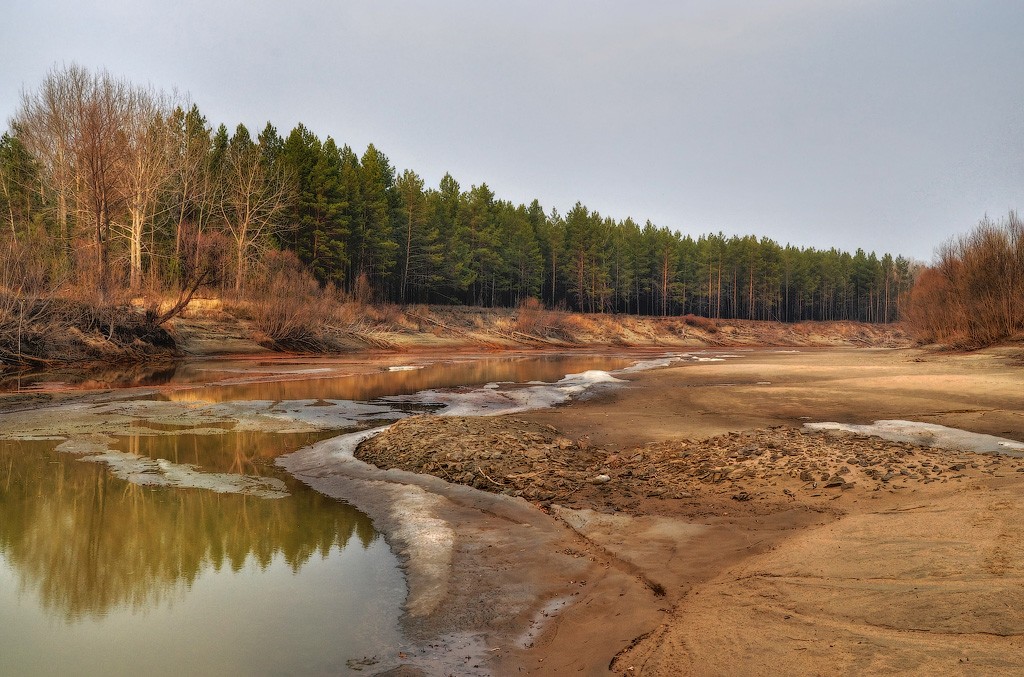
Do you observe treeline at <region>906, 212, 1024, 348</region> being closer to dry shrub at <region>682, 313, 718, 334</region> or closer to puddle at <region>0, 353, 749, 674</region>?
puddle at <region>0, 353, 749, 674</region>

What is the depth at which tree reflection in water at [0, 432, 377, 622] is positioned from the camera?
5934 millimetres

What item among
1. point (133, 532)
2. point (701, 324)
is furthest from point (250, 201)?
point (701, 324)

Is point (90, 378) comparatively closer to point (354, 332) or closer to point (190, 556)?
point (190, 556)

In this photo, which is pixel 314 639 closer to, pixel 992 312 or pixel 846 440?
pixel 846 440

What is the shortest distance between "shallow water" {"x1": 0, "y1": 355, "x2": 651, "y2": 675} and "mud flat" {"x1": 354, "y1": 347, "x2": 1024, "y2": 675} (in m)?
0.94

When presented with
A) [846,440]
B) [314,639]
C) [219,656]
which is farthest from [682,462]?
[219,656]

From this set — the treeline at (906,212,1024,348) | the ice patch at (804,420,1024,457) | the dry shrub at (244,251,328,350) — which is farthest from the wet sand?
the dry shrub at (244,251,328,350)

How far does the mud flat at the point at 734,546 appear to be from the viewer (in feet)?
12.7

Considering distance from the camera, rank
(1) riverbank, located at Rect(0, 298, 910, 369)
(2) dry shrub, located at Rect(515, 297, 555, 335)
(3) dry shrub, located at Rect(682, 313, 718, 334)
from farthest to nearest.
→ (3) dry shrub, located at Rect(682, 313, 718, 334) → (2) dry shrub, located at Rect(515, 297, 555, 335) → (1) riverbank, located at Rect(0, 298, 910, 369)

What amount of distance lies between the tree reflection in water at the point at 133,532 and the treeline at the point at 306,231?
23.7m

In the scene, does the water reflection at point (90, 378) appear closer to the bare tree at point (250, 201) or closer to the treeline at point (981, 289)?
the bare tree at point (250, 201)

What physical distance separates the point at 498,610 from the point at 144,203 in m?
42.4

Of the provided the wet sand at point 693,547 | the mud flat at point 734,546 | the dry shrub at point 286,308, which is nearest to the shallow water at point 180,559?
the wet sand at point 693,547

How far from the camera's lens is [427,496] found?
8.73 m
